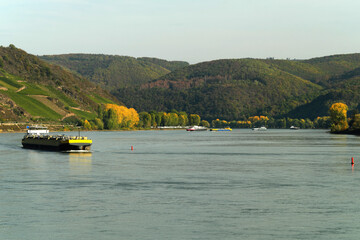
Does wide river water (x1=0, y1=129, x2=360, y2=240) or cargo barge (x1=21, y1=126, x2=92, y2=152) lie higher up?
cargo barge (x1=21, y1=126, x2=92, y2=152)

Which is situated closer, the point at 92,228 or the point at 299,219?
the point at 92,228

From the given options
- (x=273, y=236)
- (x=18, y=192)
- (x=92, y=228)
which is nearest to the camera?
(x=273, y=236)

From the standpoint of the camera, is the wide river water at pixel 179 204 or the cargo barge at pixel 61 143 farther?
the cargo barge at pixel 61 143

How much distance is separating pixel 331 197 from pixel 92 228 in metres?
22.4

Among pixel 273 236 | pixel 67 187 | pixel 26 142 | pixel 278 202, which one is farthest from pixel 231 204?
pixel 26 142

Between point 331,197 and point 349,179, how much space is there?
15631mm

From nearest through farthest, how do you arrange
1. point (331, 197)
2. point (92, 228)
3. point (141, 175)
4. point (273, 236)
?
point (273, 236) → point (92, 228) → point (331, 197) → point (141, 175)

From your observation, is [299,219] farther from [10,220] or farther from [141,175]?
[141,175]

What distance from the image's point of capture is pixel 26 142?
145 m

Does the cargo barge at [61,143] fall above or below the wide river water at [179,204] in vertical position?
above

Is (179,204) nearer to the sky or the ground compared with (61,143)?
nearer to the ground

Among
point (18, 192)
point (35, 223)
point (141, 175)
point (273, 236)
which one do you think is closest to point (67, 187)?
point (18, 192)

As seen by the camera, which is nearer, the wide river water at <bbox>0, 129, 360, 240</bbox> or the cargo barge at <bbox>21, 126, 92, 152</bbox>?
the wide river water at <bbox>0, 129, 360, 240</bbox>

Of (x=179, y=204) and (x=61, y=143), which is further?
(x=61, y=143)
